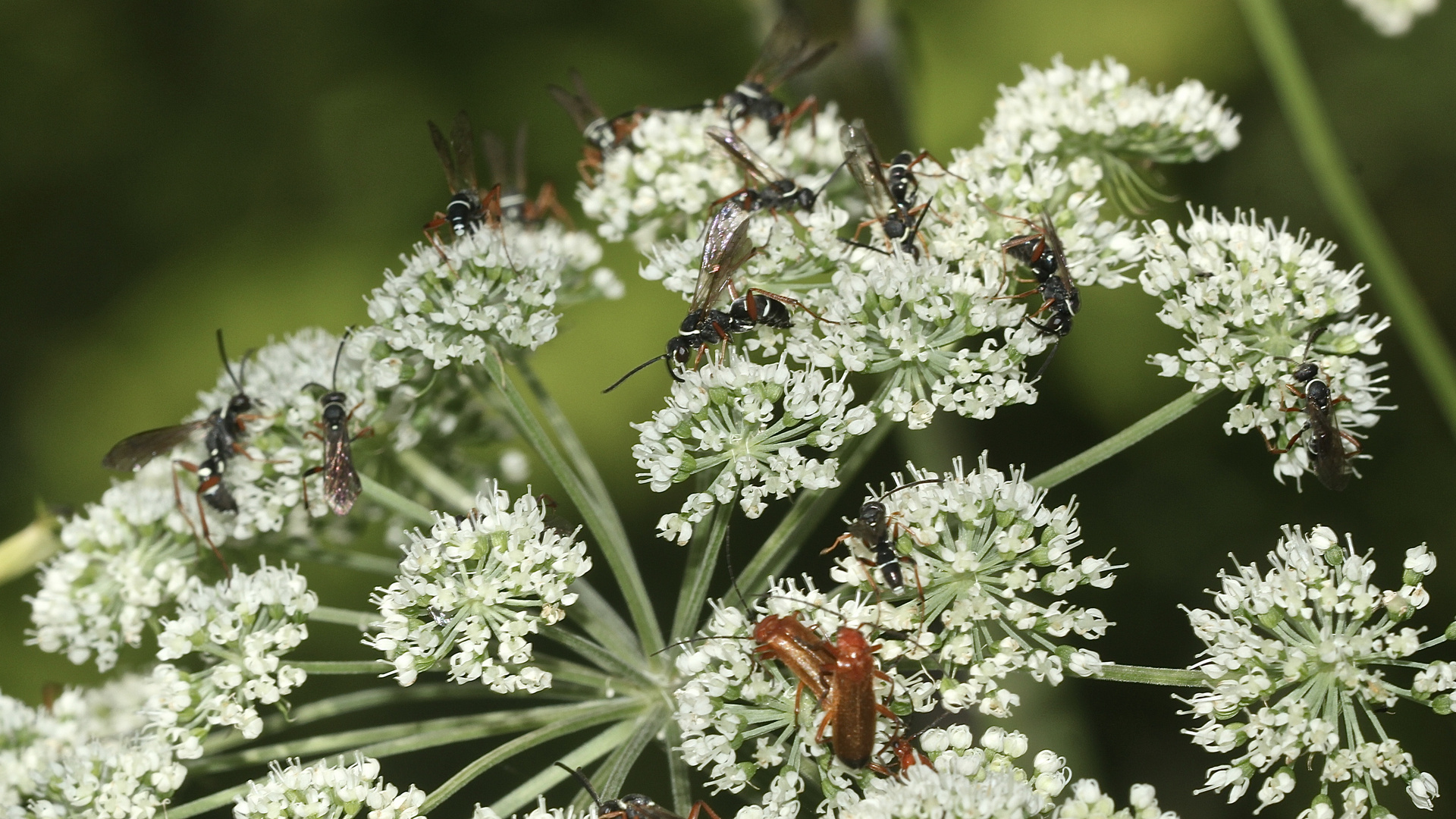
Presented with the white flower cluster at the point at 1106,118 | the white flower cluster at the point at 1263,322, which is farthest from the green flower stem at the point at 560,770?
the white flower cluster at the point at 1106,118

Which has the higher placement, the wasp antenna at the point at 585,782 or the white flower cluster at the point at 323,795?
the white flower cluster at the point at 323,795

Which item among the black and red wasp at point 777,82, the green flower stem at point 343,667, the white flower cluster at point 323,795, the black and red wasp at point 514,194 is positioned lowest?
the white flower cluster at point 323,795

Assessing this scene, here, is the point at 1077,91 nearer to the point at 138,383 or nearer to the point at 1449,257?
the point at 1449,257

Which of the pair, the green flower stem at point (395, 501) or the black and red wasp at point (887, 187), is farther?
the green flower stem at point (395, 501)

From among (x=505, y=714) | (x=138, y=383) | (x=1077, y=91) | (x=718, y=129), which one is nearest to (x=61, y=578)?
(x=505, y=714)

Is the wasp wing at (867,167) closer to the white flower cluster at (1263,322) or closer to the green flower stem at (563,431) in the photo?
the white flower cluster at (1263,322)

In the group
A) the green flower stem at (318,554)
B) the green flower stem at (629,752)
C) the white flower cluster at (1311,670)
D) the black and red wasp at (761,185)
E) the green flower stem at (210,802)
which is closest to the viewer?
the white flower cluster at (1311,670)

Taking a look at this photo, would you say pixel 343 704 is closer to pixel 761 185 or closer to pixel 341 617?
pixel 341 617
